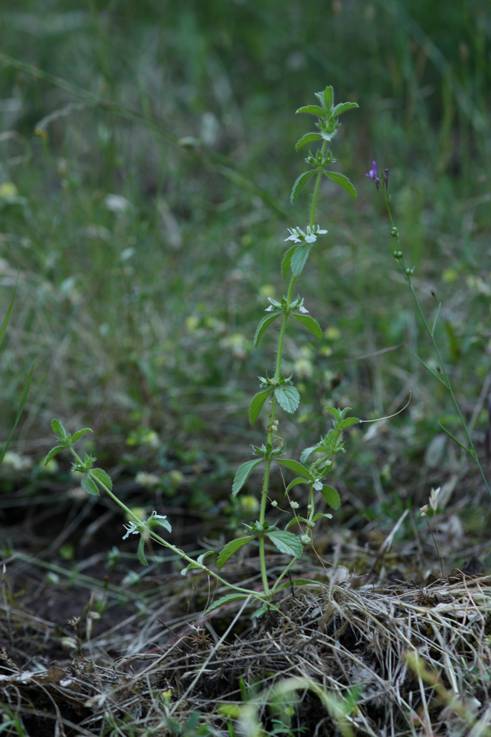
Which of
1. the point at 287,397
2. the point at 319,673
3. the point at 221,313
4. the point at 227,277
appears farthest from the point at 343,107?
the point at 227,277

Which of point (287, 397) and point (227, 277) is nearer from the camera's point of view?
point (287, 397)

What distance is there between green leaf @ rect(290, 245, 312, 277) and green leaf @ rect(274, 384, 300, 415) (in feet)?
0.60

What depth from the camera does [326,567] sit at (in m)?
1.62

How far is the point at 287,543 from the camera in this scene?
1281mm

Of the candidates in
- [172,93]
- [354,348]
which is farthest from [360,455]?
[172,93]

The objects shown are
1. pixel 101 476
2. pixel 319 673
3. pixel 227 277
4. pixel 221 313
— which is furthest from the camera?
pixel 227 277

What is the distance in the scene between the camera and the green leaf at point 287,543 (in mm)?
1264

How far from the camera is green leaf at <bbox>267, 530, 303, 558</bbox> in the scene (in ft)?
4.15

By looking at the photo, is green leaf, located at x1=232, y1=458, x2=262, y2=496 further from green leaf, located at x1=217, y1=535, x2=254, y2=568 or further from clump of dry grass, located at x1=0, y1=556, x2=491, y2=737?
clump of dry grass, located at x1=0, y1=556, x2=491, y2=737

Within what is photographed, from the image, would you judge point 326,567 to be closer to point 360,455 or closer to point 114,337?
point 360,455

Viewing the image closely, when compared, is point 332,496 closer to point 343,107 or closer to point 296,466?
point 296,466

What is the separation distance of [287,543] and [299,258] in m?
0.45

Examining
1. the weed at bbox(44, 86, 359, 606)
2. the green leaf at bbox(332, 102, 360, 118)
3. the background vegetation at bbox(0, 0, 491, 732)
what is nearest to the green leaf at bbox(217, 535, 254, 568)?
the weed at bbox(44, 86, 359, 606)

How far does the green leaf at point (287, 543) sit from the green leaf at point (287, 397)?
20cm
